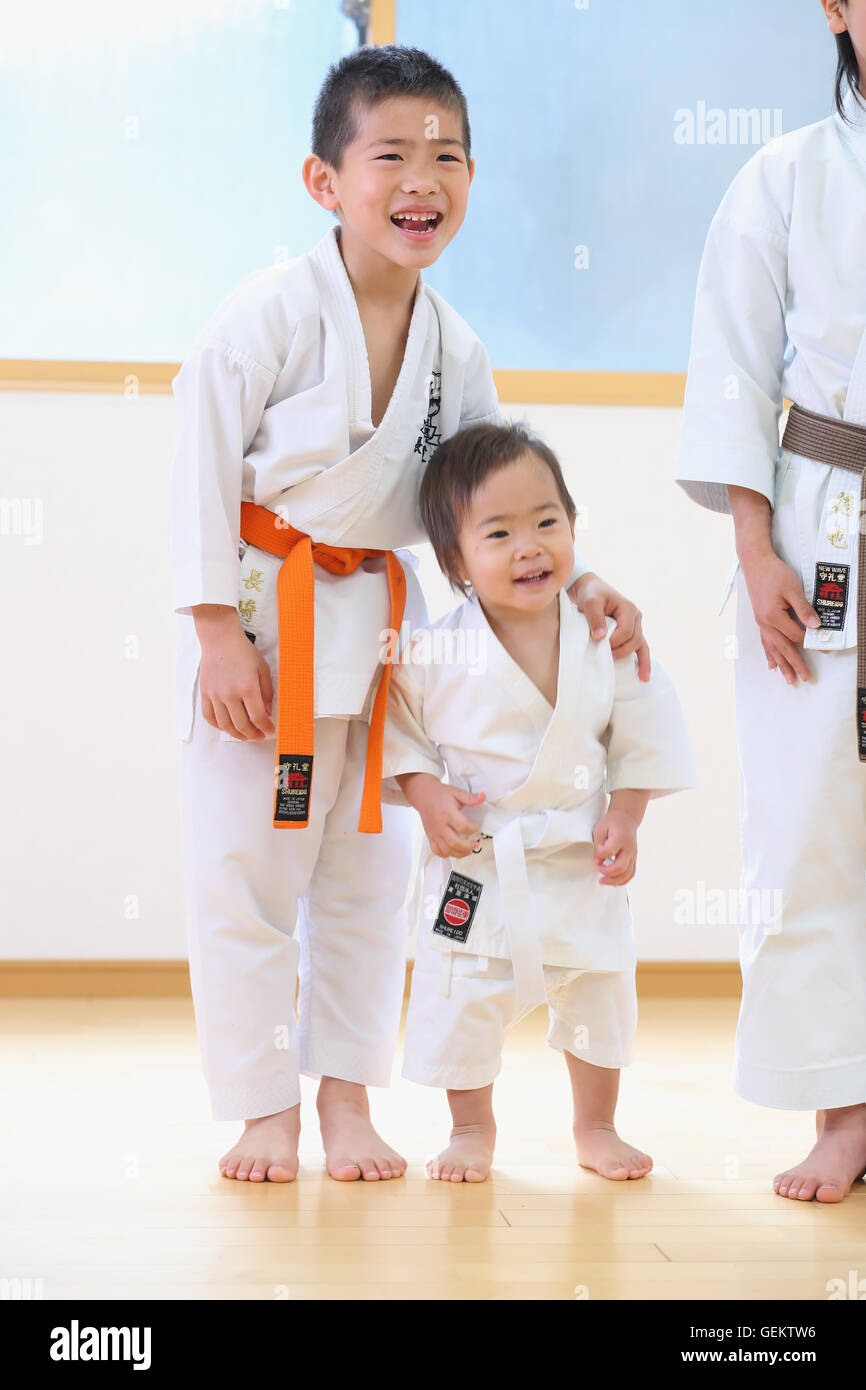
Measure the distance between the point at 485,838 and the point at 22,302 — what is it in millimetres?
1804

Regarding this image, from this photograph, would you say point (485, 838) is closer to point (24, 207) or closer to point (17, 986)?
point (17, 986)

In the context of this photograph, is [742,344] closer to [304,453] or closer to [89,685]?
[304,453]

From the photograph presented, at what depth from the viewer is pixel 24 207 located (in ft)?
9.48

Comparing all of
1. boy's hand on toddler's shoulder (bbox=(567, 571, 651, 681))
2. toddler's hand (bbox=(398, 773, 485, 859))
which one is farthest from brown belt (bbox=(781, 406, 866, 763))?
toddler's hand (bbox=(398, 773, 485, 859))

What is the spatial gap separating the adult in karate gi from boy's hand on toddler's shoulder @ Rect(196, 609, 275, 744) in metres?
0.59

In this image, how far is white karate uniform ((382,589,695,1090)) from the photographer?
169cm

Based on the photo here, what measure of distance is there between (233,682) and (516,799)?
377 millimetres

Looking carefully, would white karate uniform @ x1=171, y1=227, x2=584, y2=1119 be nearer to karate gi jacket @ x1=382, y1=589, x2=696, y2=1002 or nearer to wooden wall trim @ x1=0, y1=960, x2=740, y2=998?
karate gi jacket @ x1=382, y1=589, x2=696, y2=1002

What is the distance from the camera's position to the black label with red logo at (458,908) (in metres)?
1.70

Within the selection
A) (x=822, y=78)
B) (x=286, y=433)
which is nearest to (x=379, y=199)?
(x=286, y=433)

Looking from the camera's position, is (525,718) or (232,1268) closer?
(232,1268)

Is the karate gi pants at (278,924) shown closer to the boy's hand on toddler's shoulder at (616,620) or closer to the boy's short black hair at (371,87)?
the boy's hand on toddler's shoulder at (616,620)

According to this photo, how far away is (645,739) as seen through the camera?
1766 millimetres

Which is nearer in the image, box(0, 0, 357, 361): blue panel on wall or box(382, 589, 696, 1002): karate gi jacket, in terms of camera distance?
box(382, 589, 696, 1002): karate gi jacket
